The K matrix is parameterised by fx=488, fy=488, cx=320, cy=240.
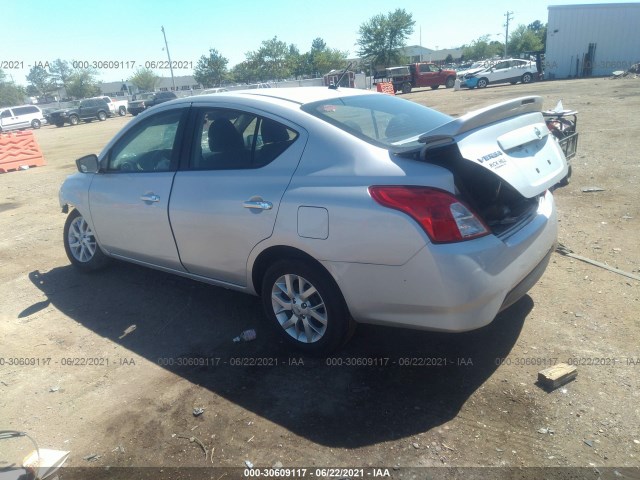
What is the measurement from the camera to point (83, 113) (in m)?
37.6

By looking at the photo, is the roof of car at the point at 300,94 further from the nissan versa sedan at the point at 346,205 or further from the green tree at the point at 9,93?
the green tree at the point at 9,93

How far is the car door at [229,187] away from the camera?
323 cm

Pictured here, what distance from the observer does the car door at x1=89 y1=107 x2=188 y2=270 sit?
3.93 meters

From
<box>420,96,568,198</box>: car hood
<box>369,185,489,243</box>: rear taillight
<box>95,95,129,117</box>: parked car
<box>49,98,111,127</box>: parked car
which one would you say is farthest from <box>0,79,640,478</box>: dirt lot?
<box>95,95,129,117</box>: parked car

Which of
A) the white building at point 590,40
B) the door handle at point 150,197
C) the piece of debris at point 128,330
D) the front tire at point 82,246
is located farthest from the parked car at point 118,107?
the piece of debris at point 128,330

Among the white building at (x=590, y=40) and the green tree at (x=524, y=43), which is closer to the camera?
the white building at (x=590, y=40)

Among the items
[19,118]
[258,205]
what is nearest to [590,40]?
[258,205]

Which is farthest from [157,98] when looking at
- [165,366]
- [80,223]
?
[165,366]

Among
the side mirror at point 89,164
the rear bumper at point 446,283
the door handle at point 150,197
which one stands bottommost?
the rear bumper at point 446,283

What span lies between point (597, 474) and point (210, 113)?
332 cm

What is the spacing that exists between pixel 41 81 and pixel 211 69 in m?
46.9

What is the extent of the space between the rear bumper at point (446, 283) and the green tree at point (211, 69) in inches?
2857

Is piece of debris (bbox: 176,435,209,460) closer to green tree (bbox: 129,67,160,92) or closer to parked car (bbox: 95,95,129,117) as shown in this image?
parked car (bbox: 95,95,129,117)

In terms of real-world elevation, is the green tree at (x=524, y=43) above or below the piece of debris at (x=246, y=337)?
above
